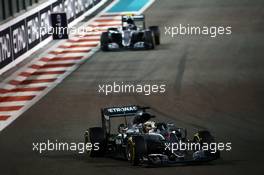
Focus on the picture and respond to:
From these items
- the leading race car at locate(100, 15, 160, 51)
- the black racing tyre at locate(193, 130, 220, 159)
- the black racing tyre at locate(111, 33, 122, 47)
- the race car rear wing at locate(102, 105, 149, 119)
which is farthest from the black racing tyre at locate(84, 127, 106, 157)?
the black racing tyre at locate(111, 33, 122, 47)

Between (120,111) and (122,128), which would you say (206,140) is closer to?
(120,111)

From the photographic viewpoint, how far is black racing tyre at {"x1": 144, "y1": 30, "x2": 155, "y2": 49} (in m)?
35.1

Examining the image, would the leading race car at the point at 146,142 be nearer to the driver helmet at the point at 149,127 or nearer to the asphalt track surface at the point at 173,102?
the driver helmet at the point at 149,127

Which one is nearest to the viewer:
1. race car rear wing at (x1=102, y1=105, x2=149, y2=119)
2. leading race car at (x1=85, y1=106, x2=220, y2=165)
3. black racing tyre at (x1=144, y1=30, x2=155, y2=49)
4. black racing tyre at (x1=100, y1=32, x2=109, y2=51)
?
leading race car at (x1=85, y1=106, x2=220, y2=165)

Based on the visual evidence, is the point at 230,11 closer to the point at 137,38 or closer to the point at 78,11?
the point at 78,11

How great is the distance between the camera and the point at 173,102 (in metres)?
26.5

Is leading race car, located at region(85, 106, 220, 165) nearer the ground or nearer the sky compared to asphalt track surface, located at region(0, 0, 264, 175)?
nearer the sky

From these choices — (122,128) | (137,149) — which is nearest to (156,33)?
(122,128)

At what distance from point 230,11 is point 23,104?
19.2 metres

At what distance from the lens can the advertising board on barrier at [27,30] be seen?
3123 centimetres

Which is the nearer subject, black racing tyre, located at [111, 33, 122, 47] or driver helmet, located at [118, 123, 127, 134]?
driver helmet, located at [118, 123, 127, 134]

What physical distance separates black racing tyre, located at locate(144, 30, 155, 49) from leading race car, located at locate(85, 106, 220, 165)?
1363 cm

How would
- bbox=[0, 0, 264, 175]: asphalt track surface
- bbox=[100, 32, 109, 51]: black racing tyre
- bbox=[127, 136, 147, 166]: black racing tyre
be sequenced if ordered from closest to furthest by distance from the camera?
bbox=[127, 136, 147, 166]: black racing tyre
bbox=[0, 0, 264, 175]: asphalt track surface
bbox=[100, 32, 109, 51]: black racing tyre

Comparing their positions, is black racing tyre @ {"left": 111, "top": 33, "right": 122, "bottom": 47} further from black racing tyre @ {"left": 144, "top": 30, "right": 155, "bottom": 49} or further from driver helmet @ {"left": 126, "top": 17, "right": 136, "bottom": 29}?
black racing tyre @ {"left": 144, "top": 30, "right": 155, "bottom": 49}
